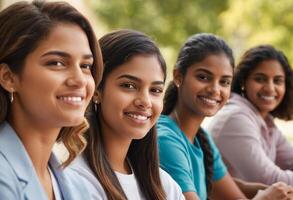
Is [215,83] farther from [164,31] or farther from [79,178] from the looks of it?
[164,31]

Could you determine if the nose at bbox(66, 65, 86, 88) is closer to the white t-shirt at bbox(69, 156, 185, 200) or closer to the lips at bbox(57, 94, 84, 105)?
the lips at bbox(57, 94, 84, 105)

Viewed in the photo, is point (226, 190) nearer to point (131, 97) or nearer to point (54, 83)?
point (131, 97)

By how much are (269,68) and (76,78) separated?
1696 mm

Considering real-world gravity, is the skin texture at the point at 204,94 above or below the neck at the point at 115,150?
above

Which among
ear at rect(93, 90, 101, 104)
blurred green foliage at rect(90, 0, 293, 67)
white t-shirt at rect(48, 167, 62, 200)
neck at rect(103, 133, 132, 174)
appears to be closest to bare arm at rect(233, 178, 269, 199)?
neck at rect(103, 133, 132, 174)

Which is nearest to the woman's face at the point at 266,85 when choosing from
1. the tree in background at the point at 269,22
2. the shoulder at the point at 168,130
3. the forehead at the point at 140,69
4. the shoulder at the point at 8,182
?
the shoulder at the point at 168,130

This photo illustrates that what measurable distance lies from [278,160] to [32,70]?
2.03 meters

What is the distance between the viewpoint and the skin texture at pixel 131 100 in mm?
1763

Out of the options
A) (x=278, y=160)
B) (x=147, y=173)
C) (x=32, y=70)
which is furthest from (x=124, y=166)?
(x=278, y=160)

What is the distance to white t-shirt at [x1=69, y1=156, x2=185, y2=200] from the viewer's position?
1687mm

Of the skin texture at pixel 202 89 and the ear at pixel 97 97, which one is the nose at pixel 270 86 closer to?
the skin texture at pixel 202 89

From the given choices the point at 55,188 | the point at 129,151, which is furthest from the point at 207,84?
the point at 55,188

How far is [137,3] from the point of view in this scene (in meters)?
9.40

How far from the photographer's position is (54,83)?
1300mm
